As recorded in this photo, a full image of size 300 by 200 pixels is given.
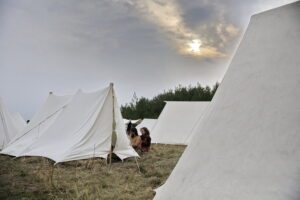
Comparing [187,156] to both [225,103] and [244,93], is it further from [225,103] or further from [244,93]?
[244,93]

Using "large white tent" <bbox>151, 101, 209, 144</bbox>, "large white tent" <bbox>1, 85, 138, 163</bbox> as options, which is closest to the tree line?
"large white tent" <bbox>151, 101, 209, 144</bbox>

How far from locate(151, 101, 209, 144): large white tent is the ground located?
4776 mm

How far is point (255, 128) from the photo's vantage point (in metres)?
1.47

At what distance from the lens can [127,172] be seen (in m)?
4.13

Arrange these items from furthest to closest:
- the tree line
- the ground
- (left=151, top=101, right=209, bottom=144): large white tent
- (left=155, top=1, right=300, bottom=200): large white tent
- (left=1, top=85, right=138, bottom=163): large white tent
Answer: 1. the tree line
2. (left=151, top=101, right=209, bottom=144): large white tent
3. (left=1, top=85, right=138, bottom=163): large white tent
4. the ground
5. (left=155, top=1, right=300, bottom=200): large white tent

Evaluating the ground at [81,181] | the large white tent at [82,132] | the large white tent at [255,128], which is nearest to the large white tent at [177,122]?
the large white tent at [82,132]

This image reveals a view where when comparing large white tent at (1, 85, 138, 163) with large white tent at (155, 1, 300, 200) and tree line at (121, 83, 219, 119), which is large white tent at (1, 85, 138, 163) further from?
tree line at (121, 83, 219, 119)

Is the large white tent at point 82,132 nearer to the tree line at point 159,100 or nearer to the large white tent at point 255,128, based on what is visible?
the large white tent at point 255,128

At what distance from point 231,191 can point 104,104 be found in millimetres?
4232

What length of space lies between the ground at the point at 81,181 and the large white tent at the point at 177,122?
4.78 m

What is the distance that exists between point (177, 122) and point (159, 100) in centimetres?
1312

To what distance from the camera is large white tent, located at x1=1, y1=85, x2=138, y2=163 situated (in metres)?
4.96

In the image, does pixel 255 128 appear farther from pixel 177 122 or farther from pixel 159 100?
pixel 159 100

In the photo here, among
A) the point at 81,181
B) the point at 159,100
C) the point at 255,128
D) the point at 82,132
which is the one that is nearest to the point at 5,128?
the point at 82,132
